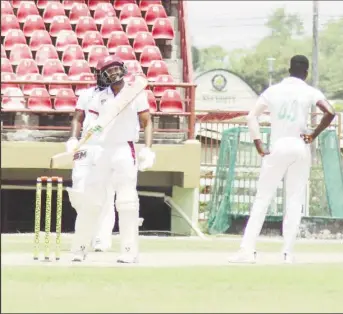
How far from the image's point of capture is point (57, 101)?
18.0 meters

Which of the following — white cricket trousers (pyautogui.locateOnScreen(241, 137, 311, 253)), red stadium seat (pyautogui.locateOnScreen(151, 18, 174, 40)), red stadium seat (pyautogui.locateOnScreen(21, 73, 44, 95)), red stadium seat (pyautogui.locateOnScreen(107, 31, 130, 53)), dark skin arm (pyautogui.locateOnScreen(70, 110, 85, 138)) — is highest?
red stadium seat (pyautogui.locateOnScreen(151, 18, 174, 40))

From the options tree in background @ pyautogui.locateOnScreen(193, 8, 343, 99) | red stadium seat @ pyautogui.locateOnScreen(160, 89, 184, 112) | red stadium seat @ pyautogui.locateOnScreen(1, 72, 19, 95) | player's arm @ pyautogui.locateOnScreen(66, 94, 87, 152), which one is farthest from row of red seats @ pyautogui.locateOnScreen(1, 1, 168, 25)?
tree in background @ pyautogui.locateOnScreen(193, 8, 343, 99)

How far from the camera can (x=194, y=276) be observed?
28.9 feet

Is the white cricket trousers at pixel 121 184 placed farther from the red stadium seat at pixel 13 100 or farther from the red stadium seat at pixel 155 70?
the red stadium seat at pixel 155 70

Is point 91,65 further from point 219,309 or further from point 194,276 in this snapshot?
point 219,309

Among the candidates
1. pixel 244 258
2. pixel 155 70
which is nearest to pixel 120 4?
pixel 155 70

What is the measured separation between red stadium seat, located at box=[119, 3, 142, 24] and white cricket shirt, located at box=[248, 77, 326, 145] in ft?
36.7

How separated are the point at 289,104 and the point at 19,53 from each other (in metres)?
10.2

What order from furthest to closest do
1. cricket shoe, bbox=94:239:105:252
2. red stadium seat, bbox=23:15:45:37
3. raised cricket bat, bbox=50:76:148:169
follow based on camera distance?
red stadium seat, bbox=23:15:45:37 < cricket shoe, bbox=94:239:105:252 < raised cricket bat, bbox=50:76:148:169

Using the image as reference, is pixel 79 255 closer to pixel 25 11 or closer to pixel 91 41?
pixel 91 41

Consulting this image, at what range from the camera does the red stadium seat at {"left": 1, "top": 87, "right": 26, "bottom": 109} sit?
17.6 meters

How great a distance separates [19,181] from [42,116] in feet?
3.67

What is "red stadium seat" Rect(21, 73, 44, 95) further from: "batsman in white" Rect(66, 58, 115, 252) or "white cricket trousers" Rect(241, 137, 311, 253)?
"white cricket trousers" Rect(241, 137, 311, 253)

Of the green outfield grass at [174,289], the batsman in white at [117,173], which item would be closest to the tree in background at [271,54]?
the batsman in white at [117,173]
